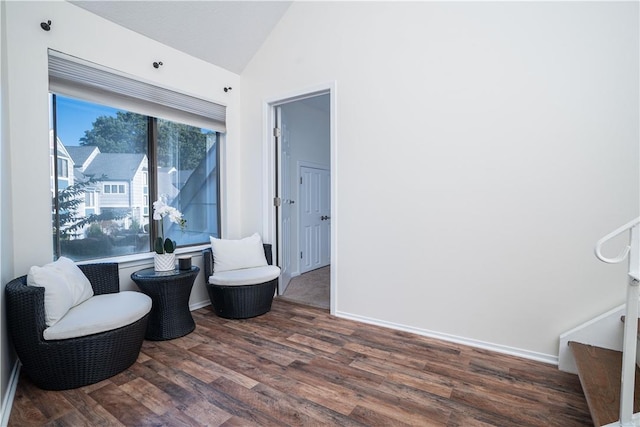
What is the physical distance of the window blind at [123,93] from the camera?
2.34 meters

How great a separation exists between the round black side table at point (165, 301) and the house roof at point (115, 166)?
911 mm

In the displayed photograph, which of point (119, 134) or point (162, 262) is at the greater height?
point (119, 134)

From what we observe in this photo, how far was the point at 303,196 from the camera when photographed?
4.90 m

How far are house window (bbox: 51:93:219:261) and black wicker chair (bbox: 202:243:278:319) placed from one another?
62 cm

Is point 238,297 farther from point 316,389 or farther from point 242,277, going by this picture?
point 316,389

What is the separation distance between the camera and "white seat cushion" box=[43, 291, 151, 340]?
1.82 meters

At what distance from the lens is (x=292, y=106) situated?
4512 mm

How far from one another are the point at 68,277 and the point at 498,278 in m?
2.97

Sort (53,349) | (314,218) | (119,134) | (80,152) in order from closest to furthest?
1. (53,349)
2. (80,152)
3. (119,134)
4. (314,218)

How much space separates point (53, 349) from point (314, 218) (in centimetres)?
374

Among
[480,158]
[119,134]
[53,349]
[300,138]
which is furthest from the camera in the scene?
[300,138]

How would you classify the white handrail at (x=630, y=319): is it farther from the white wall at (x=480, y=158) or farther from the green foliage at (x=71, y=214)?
the green foliage at (x=71, y=214)

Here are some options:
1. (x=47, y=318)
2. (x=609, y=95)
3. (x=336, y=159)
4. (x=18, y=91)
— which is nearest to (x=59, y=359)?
(x=47, y=318)

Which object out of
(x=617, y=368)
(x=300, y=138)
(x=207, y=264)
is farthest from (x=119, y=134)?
(x=617, y=368)
